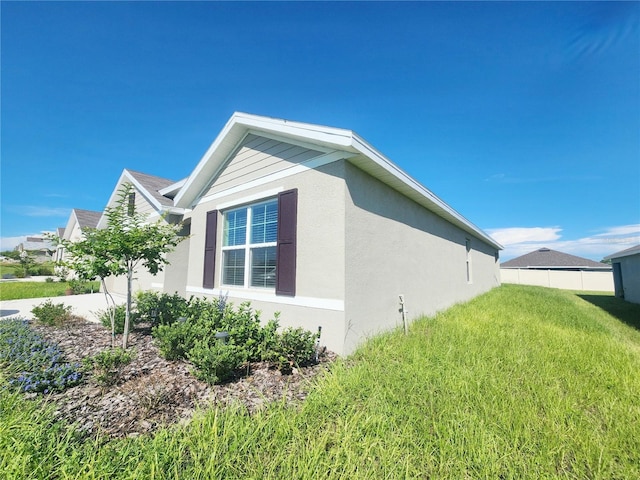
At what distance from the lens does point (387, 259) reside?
5.38 metres

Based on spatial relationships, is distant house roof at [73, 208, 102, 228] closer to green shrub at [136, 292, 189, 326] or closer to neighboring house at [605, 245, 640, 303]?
green shrub at [136, 292, 189, 326]

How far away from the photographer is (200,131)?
886 centimetres

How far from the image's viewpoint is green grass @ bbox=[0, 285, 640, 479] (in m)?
1.81

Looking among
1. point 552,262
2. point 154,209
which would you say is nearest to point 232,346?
point 154,209

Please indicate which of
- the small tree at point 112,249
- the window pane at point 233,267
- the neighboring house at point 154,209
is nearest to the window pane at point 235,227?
the window pane at point 233,267

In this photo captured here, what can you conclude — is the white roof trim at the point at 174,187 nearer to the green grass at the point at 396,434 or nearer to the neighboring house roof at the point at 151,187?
the neighboring house roof at the point at 151,187

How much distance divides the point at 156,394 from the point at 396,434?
2.47 m

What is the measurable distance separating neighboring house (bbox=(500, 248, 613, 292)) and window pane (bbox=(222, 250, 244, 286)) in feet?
91.6

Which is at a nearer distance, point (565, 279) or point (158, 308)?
point (158, 308)

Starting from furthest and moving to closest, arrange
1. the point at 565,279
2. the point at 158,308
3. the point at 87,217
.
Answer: the point at 565,279, the point at 87,217, the point at 158,308

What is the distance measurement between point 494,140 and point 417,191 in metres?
6.88

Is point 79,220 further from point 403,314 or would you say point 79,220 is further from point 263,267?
point 403,314

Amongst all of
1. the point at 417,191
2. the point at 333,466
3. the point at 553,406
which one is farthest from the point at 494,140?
the point at 333,466

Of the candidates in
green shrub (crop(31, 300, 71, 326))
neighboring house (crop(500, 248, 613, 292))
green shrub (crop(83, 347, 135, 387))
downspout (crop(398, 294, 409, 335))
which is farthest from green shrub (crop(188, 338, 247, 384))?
neighboring house (crop(500, 248, 613, 292))
